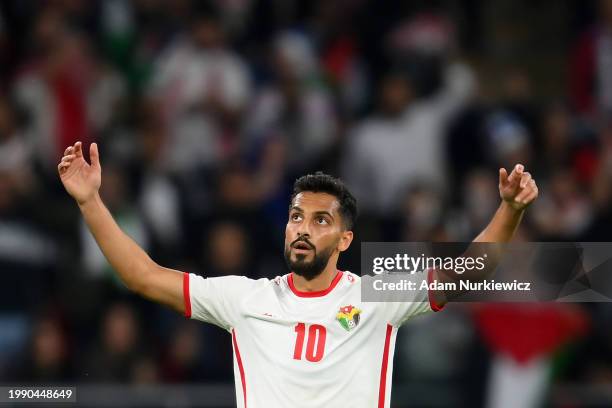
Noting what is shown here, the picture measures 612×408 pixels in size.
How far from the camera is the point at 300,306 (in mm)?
5957

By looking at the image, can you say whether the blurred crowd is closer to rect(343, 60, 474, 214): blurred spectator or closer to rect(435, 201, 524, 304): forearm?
rect(343, 60, 474, 214): blurred spectator

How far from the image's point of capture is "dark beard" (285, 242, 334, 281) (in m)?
5.89

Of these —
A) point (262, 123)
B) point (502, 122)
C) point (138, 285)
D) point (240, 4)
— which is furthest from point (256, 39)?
point (138, 285)

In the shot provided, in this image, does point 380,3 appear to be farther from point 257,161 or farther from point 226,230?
point 226,230

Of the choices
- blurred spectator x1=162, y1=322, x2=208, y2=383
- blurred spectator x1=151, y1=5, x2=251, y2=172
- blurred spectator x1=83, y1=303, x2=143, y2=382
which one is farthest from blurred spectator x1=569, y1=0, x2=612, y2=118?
blurred spectator x1=83, y1=303, x2=143, y2=382

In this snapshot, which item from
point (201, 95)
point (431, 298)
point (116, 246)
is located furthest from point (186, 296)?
point (201, 95)

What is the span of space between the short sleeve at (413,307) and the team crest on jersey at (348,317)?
134 mm

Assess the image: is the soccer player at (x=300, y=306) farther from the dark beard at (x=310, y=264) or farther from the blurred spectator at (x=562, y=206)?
the blurred spectator at (x=562, y=206)

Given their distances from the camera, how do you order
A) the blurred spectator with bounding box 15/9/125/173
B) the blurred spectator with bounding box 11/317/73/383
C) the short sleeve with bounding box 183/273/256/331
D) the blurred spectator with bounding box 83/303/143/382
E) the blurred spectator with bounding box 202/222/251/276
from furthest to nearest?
1. the blurred spectator with bounding box 15/9/125/173
2. the blurred spectator with bounding box 202/222/251/276
3. the blurred spectator with bounding box 83/303/143/382
4. the blurred spectator with bounding box 11/317/73/383
5. the short sleeve with bounding box 183/273/256/331

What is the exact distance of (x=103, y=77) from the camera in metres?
11.7

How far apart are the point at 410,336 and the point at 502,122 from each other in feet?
8.39

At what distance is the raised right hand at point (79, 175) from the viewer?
5812 mm

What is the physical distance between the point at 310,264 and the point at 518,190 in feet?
3.15

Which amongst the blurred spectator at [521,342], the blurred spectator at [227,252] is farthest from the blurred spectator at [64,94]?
the blurred spectator at [521,342]
